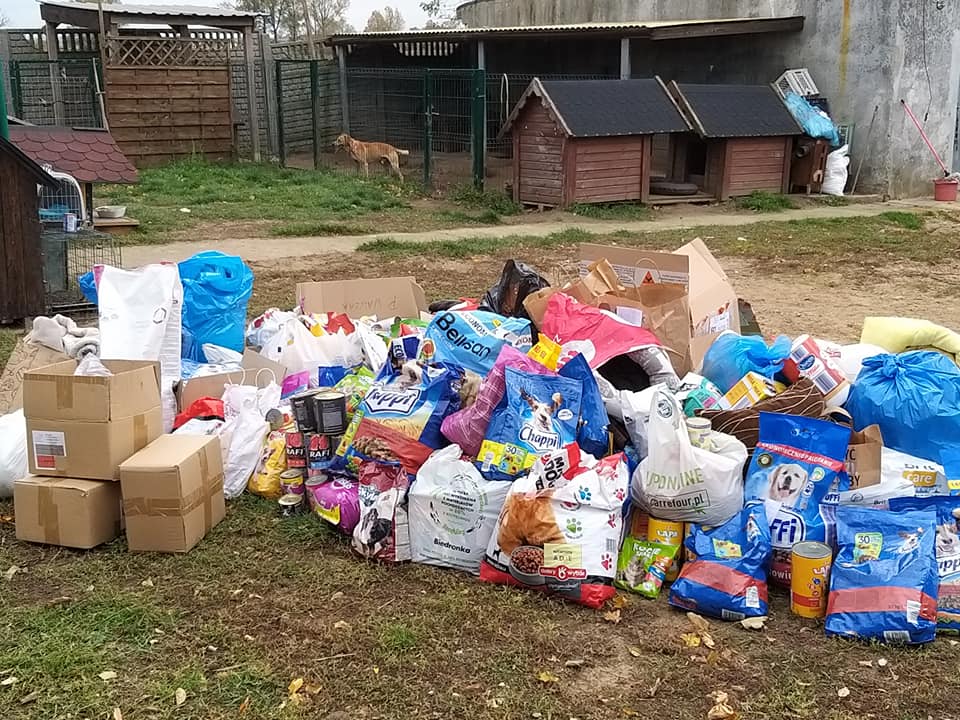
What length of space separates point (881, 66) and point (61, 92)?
1241cm

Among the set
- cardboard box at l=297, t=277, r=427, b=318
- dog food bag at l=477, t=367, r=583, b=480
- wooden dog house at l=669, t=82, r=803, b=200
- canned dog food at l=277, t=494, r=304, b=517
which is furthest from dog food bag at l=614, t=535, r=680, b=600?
wooden dog house at l=669, t=82, r=803, b=200

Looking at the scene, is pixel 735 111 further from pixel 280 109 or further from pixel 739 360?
pixel 739 360

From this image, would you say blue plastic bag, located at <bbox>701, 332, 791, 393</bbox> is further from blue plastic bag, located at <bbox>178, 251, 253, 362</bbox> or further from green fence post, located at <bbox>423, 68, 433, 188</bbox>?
green fence post, located at <bbox>423, 68, 433, 188</bbox>

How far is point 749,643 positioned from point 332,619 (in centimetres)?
132

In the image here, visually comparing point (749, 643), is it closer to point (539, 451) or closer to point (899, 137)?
point (539, 451)

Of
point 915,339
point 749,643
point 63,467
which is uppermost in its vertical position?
point 915,339

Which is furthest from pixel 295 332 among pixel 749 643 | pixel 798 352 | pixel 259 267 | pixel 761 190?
pixel 761 190

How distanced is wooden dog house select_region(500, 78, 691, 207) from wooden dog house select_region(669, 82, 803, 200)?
0.38 m

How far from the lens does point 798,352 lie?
401cm

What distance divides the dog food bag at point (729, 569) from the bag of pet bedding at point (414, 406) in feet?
3.40

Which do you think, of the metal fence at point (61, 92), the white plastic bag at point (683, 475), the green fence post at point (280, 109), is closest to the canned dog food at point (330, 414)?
the white plastic bag at point (683, 475)

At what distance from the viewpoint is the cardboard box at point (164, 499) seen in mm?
3514

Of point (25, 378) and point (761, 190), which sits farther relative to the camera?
point (761, 190)

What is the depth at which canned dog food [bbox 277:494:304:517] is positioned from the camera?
3.87 m
